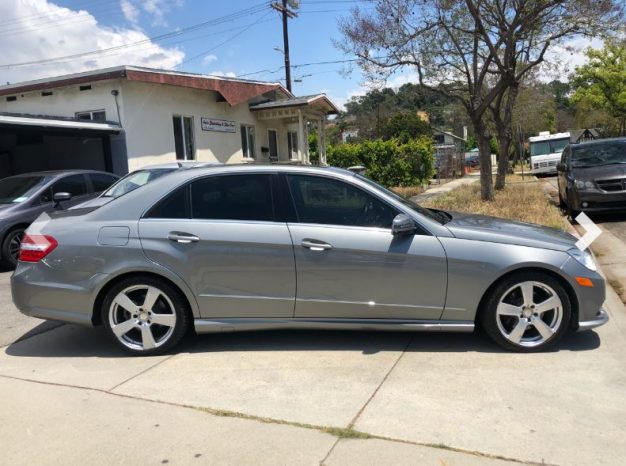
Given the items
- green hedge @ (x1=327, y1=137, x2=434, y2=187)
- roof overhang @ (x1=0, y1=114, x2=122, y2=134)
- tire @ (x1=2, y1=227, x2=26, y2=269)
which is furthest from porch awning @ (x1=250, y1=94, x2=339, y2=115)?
tire @ (x1=2, y1=227, x2=26, y2=269)

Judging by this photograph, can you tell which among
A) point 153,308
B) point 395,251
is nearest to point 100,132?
point 153,308

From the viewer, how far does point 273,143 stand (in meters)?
22.4

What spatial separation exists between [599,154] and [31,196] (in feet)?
37.0

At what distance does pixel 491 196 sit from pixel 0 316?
37.6ft

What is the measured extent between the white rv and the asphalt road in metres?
18.3

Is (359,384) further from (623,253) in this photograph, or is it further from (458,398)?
(623,253)

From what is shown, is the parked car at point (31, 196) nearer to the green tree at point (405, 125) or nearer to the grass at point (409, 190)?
the grass at point (409, 190)

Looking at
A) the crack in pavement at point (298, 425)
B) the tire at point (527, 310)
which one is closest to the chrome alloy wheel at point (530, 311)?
the tire at point (527, 310)

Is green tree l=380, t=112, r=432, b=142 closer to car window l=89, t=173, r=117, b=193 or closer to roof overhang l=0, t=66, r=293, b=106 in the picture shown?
roof overhang l=0, t=66, r=293, b=106

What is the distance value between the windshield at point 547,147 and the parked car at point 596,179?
64.6 feet

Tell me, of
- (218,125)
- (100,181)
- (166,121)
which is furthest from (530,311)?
(218,125)

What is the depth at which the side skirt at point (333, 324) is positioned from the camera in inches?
176

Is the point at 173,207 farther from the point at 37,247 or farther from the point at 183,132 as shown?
the point at 183,132

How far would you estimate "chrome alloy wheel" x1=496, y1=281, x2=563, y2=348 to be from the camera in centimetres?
443
